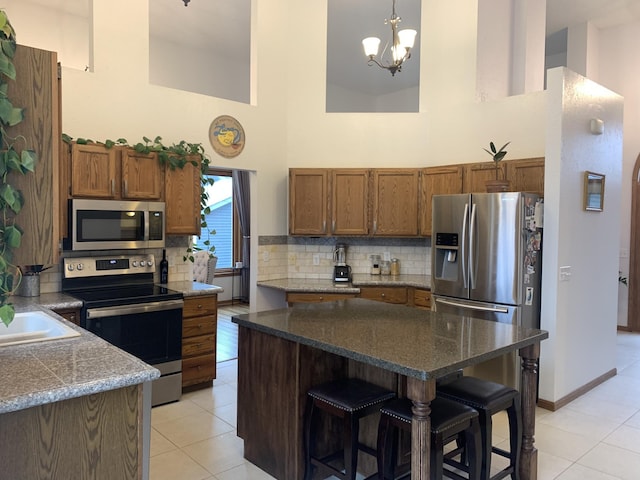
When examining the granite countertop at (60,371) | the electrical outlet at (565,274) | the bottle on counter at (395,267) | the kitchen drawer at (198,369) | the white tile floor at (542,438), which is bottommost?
the white tile floor at (542,438)

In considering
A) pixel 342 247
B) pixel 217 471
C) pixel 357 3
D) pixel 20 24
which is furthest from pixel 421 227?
pixel 20 24

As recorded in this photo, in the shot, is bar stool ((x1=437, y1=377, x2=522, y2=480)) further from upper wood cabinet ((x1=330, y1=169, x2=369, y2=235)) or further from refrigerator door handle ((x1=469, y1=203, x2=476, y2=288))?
upper wood cabinet ((x1=330, y1=169, x2=369, y2=235))

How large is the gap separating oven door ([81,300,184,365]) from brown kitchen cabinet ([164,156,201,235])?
2.47ft

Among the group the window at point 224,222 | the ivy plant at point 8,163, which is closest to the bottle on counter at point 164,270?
the ivy plant at point 8,163

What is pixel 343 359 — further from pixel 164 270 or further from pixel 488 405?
pixel 164 270

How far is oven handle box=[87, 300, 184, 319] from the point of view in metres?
3.48

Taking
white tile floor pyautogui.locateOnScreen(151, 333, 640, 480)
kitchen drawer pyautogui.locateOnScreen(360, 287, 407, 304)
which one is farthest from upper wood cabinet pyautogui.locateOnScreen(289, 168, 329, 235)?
white tile floor pyautogui.locateOnScreen(151, 333, 640, 480)

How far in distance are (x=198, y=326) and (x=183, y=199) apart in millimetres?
1135

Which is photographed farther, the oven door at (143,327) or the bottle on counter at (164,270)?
the bottle on counter at (164,270)

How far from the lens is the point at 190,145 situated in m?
4.50

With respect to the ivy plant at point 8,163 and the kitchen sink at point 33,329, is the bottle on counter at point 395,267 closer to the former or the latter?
the kitchen sink at point 33,329

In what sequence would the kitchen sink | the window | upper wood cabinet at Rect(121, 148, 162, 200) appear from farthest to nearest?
1. the window
2. upper wood cabinet at Rect(121, 148, 162, 200)
3. the kitchen sink

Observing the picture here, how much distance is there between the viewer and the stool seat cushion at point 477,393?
8.04ft

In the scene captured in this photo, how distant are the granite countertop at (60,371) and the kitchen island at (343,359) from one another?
0.93 meters
